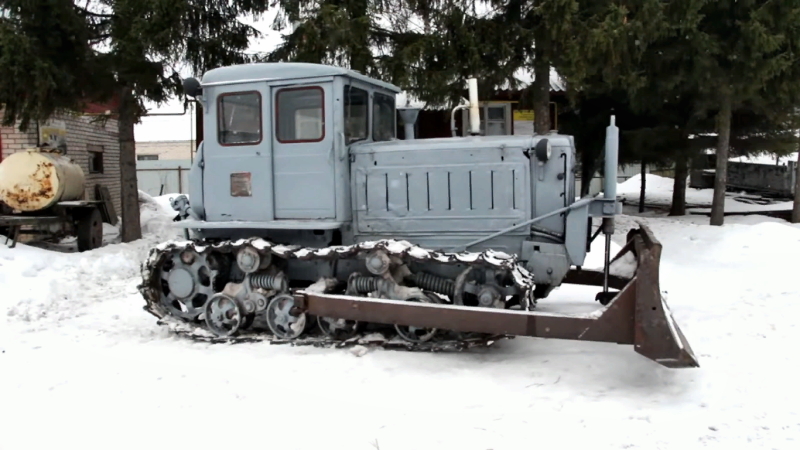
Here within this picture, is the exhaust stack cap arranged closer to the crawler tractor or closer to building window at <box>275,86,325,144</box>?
the crawler tractor

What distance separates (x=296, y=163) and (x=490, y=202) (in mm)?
1955

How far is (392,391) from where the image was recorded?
16.7ft

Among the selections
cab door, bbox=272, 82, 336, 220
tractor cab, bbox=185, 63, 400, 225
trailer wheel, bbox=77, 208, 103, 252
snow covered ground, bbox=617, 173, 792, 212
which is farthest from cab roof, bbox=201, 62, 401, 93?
snow covered ground, bbox=617, 173, 792, 212

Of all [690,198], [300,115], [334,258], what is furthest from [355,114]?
[690,198]

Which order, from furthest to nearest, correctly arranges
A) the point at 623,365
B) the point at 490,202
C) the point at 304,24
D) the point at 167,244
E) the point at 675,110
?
Answer: the point at 675,110 < the point at 304,24 < the point at 167,244 < the point at 490,202 < the point at 623,365

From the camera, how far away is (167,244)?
6.82 meters

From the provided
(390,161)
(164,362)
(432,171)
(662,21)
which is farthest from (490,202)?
(662,21)

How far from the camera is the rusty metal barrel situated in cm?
1181

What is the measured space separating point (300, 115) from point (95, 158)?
43.9 feet

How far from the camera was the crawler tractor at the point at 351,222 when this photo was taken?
237 inches

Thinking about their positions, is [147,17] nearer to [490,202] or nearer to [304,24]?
[304,24]

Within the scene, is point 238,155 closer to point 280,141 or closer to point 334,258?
point 280,141

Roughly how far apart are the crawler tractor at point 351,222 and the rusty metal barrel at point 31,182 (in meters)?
6.30

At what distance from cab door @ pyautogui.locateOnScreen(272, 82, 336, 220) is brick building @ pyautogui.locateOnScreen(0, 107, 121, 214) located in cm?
916
